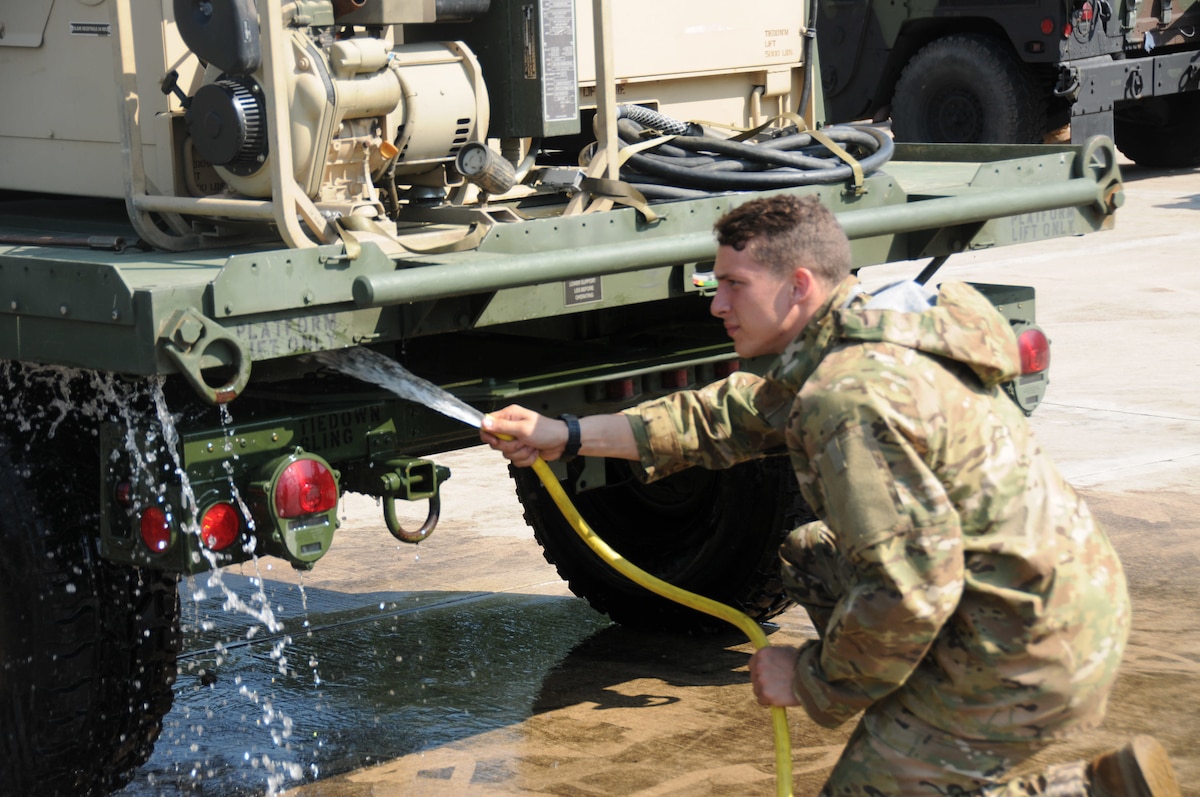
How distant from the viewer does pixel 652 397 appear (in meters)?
4.71

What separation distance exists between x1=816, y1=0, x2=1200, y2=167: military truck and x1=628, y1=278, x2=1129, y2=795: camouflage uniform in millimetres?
11832

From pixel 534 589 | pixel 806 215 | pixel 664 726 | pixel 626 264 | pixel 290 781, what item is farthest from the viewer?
pixel 534 589

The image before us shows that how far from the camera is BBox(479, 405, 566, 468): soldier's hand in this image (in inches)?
146

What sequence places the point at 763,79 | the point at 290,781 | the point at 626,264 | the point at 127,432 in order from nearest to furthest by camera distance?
the point at 127,432
the point at 626,264
the point at 290,781
the point at 763,79

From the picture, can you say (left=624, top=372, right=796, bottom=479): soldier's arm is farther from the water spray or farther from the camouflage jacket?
the camouflage jacket

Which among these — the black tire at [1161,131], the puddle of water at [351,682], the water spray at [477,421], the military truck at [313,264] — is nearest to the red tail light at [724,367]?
the military truck at [313,264]

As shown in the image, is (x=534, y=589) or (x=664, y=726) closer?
(x=664, y=726)

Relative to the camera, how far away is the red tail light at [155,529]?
3822 millimetres

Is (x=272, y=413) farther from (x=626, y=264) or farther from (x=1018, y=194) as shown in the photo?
(x=1018, y=194)

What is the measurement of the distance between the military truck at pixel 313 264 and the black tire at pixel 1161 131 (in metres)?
11.7

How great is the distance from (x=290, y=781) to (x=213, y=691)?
2.77 feet

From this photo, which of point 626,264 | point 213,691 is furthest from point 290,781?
point 626,264

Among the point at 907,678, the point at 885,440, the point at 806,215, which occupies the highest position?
the point at 806,215

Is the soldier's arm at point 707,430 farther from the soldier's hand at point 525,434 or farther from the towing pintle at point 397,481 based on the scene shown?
the towing pintle at point 397,481
